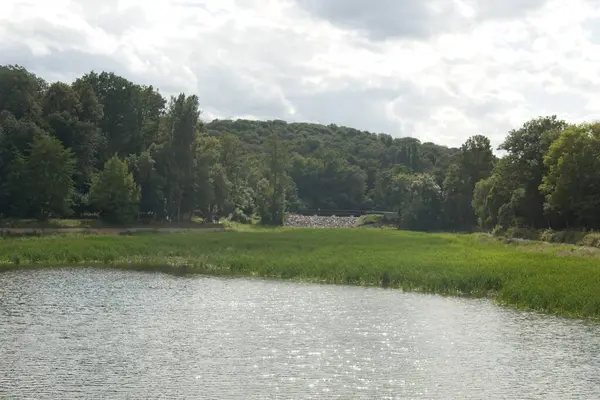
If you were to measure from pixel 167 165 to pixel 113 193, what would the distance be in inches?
563

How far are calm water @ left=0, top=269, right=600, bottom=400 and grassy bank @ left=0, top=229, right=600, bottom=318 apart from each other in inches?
126

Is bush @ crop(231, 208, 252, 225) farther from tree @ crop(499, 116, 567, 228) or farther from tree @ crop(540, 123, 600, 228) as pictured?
tree @ crop(540, 123, 600, 228)

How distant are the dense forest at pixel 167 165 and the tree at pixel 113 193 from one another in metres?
0.13

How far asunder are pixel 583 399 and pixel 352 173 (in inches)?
7029

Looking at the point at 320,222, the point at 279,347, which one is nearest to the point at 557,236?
the point at 279,347

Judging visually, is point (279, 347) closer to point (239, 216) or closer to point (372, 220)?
point (239, 216)

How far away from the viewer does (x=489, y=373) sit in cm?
2388

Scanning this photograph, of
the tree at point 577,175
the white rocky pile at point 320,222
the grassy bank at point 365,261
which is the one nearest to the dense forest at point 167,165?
the tree at point 577,175

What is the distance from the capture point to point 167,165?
323 ft

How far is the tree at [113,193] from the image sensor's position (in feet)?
279

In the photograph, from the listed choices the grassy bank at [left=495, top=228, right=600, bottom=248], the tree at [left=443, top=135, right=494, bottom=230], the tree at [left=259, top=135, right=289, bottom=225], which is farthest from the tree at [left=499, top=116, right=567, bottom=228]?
the tree at [left=259, top=135, right=289, bottom=225]

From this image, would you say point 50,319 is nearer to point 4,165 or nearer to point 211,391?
point 211,391

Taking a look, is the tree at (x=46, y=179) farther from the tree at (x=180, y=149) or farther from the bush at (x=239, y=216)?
the bush at (x=239, y=216)

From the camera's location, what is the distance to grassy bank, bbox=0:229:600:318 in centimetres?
3897
